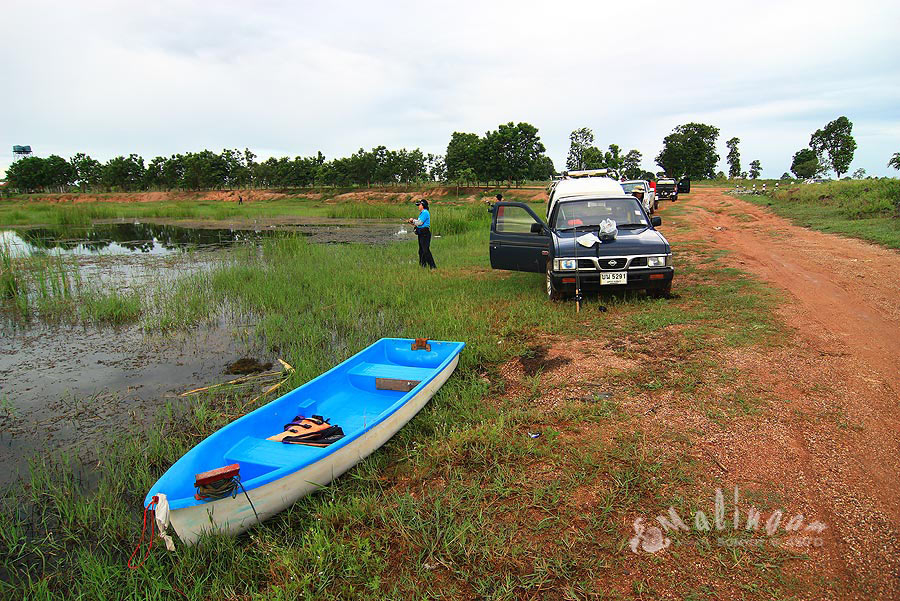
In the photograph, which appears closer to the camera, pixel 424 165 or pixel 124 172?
pixel 424 165

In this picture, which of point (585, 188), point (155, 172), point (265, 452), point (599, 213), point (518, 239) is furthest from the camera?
point (155, 172)

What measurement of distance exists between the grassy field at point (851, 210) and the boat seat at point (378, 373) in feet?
36.2

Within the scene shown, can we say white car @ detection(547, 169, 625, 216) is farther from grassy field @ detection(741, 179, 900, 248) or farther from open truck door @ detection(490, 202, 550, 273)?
grassy field @ detection(741, 179, 900, 248)

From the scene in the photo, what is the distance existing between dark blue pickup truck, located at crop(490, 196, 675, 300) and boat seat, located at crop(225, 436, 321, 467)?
4.99m

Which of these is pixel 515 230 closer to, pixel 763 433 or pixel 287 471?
pixel 763 433

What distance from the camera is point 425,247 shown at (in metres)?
12.3

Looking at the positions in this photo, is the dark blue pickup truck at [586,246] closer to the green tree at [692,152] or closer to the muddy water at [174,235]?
the muddy water at [174,235]

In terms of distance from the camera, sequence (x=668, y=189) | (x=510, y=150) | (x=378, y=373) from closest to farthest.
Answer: (x=378, y=373)
(x=668, y=189)
(x=510, y=150)

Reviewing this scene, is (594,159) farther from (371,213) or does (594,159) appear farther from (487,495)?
(487,495)

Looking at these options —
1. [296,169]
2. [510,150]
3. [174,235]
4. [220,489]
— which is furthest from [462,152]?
[220,489]

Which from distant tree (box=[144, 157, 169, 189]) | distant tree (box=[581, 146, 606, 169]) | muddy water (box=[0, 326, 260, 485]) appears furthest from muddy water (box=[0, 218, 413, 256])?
distant tree (box=[144, 157, 169, 189])

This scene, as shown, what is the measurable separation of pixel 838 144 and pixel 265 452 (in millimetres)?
80654

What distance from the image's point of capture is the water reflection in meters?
18.0

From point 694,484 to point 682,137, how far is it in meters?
82.9
